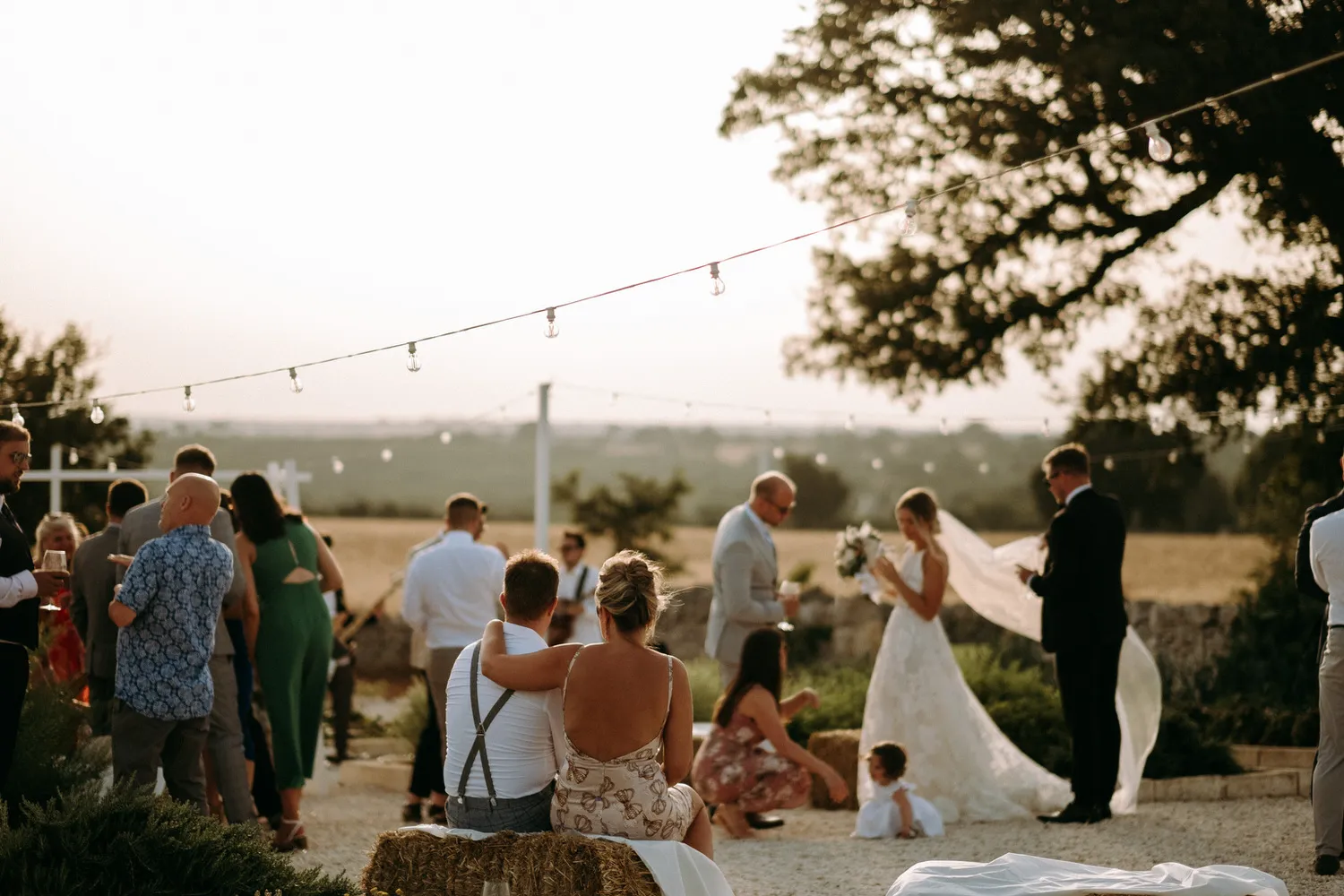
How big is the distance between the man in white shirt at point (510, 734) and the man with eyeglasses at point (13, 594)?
186 centimetres

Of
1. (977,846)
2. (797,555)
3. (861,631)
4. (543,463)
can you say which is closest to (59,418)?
(543,463)

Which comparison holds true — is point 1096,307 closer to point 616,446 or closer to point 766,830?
point 766,830

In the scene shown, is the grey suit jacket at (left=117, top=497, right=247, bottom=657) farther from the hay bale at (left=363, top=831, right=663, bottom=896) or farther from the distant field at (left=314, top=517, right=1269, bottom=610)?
the distant field at (left=314, top=517, right=1269, bottom=610)

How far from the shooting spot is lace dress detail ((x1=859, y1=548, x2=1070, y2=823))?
8.34m

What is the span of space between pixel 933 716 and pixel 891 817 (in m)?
0.85

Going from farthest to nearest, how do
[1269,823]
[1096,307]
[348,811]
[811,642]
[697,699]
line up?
[811,642], [1096,307], [697,699], [348,811], [1269,823]

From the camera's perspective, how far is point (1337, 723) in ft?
21.4

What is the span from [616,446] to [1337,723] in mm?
52034

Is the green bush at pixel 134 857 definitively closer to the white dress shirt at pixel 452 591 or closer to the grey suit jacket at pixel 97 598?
the grey suit jacket at pixel 97 598

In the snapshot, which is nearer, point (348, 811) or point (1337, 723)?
point (1337, 723)

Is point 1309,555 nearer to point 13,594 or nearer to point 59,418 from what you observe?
point 13,594

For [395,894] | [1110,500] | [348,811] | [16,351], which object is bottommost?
[348,811]

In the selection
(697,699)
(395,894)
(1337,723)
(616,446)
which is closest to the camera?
(395,894)

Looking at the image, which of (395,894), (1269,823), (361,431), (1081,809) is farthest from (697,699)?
(361,431)
